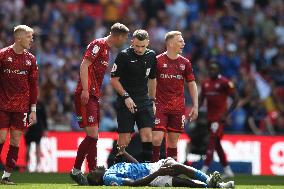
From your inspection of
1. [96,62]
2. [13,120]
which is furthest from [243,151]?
[13,120]

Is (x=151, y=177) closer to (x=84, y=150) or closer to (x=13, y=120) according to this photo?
(x=84, y=150)

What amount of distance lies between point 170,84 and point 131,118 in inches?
49.0

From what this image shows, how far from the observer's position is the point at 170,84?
54.8ft

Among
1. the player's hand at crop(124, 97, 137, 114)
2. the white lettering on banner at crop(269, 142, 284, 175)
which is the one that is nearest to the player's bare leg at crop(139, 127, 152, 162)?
the player's hand at crop(124, 97, 137, 114)

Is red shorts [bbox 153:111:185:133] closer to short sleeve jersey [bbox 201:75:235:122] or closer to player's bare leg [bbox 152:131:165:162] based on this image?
player's bare leg [bbox 152:131:165:162]

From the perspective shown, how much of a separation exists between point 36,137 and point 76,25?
18.9ft

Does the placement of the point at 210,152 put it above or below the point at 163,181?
above

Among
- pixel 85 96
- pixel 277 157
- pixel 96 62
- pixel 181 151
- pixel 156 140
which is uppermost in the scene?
pixel 96 62

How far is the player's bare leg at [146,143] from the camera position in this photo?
15805mm

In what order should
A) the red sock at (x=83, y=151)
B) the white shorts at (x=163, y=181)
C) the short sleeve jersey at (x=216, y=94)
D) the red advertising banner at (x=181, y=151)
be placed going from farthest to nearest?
the red advertising banner at (x=181, y=151), the short sleeve jersey at (x=216, y=94), the red sock at (x=83, y=151), the white shorts at (x=163, y=181)

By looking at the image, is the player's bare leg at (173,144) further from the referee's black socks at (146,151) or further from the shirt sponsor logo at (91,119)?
the shirt sponsor logo at (91,119)

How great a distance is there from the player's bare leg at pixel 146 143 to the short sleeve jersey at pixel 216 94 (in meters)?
4.82

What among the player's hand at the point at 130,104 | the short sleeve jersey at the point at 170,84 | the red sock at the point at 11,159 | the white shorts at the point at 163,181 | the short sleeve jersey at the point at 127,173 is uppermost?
the short sleeve jersey at the point at 170,84

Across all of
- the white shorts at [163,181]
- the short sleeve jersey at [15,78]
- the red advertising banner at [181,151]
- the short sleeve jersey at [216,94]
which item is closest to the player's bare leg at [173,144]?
the short sleeve jersey at [15,78]
